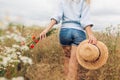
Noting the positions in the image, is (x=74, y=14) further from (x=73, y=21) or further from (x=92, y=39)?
(x=92, y=39)

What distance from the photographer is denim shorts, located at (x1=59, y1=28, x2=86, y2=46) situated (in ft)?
17.1

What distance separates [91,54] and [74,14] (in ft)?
1.90

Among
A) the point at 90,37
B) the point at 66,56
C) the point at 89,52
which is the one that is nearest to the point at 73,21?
the point at 90,37

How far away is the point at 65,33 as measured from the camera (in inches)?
208

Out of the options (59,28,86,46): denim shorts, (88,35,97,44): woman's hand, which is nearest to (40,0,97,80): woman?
(59,28,86,46): denim shorts

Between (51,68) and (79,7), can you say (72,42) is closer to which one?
(79,7)

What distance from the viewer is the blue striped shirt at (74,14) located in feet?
17.2

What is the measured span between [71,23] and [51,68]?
182 centimetres

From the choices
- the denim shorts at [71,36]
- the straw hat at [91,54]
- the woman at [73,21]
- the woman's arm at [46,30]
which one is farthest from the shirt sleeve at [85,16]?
the woman's arm at [46,30]

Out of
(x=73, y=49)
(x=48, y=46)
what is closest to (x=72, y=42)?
(x=73, y=49)

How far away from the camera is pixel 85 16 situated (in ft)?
17.2

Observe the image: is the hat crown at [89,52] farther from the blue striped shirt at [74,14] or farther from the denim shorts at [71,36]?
the blue striped shirt at [74,14]

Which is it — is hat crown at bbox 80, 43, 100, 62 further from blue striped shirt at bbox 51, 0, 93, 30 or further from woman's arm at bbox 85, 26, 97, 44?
blue striped shirt at bbox 51, 0, 93, 30

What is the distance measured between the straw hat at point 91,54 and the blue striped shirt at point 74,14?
0.93 ft
